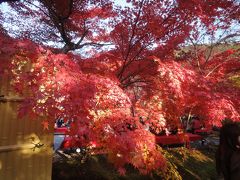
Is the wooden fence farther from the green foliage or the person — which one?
the green foliage

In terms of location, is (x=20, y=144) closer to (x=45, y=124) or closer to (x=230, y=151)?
(x=45, y=124)

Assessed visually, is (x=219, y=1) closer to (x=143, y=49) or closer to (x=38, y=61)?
(x=143, y=49)

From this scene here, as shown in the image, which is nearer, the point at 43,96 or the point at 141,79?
the point at 43,96

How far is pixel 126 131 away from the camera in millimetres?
5719

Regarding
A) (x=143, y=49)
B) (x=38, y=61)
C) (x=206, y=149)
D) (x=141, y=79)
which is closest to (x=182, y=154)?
(x=206, y=149)

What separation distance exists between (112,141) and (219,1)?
16.3 ft

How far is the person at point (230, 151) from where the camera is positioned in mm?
4109

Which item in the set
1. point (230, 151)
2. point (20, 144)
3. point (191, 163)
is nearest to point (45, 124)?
point (20, 144)

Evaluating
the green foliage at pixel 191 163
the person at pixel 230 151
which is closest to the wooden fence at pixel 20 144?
the person at pixel 230 151

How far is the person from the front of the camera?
411 centimetres

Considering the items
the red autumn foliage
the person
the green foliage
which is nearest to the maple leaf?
Answer: the red autumn foliage

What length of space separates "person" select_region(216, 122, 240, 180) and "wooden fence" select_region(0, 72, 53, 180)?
4068mm

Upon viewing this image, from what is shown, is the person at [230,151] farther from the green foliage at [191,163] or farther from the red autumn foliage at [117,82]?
the green foliage at [191,163]

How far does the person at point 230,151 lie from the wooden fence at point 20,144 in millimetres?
4068
